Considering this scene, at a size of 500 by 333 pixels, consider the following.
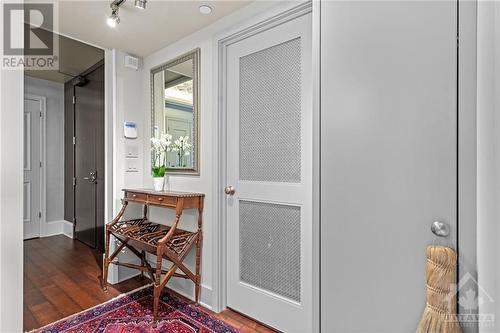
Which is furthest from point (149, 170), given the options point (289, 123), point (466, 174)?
point (466, 174)

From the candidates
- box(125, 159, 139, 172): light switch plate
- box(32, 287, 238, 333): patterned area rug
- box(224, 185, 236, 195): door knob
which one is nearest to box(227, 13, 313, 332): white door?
box(224, 185, 236, 195): door knob

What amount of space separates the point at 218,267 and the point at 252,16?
197cm

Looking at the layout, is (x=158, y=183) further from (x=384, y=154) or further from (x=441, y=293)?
(x=441, y=293)

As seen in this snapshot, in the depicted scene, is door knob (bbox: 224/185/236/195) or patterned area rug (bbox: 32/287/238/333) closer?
patterned area rug (bbox: 32/287/238/333)

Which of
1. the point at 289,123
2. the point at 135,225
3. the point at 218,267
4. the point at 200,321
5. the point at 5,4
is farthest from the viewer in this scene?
the point at 135,225

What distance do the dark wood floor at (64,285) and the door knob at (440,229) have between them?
156 cm

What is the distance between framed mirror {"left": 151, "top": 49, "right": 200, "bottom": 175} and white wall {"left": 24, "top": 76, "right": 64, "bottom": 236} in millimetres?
2577

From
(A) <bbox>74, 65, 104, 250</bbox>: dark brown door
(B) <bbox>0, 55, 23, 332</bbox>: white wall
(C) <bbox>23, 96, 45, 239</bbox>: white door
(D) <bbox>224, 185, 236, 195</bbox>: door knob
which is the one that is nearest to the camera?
(B) <bbox>0, 55, 23, 332</bbox>: white wall

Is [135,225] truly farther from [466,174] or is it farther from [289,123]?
[466,174]

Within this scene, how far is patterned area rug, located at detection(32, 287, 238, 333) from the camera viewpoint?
1.93 m

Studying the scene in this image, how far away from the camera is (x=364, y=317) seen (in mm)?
966

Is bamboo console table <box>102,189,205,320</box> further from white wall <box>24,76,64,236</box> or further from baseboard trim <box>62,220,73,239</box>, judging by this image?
white wall <box>24,76,64,236</box>

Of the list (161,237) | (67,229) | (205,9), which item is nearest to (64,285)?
(161,237)

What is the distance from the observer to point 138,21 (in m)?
2.20
